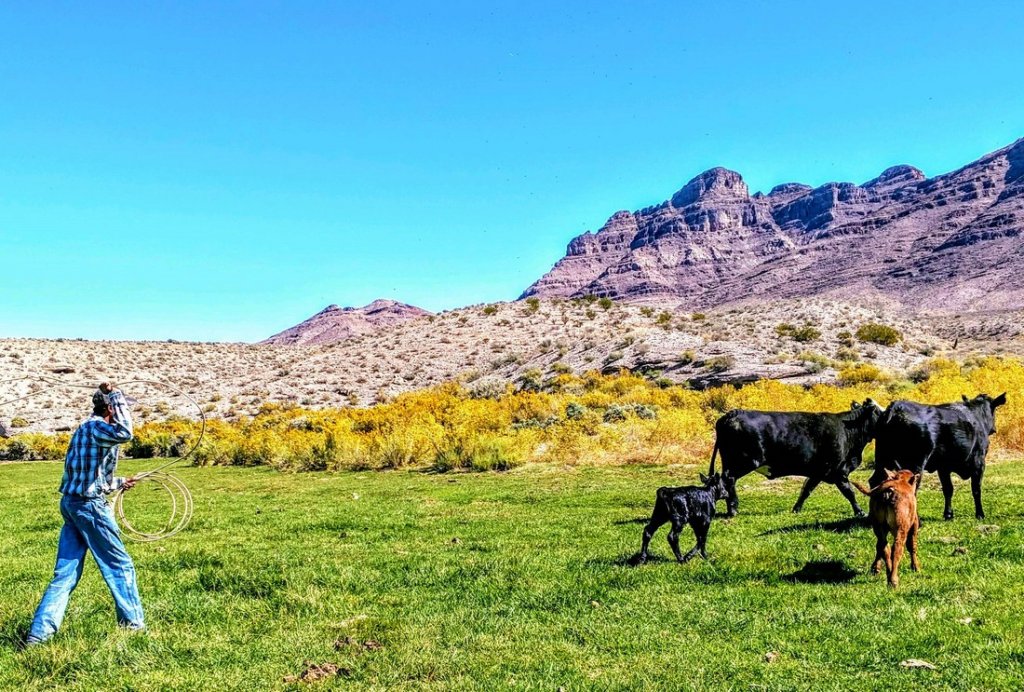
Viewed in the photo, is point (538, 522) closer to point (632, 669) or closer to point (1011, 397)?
point (632, 669)

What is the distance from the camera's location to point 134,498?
19.2 meters

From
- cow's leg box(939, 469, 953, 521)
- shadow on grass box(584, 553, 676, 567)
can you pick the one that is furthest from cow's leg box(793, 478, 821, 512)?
shadow on grass box(584, 553, 676, 567)

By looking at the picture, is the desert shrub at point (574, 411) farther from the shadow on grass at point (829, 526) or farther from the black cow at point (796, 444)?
the shadow on grass at point (829, 526)

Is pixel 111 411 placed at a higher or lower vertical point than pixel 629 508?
higher

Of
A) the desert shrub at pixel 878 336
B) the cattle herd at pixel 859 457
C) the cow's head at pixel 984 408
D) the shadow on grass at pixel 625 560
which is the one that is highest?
the desert shrub at pixel 878 336

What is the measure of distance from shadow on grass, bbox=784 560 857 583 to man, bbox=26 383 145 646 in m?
7.48

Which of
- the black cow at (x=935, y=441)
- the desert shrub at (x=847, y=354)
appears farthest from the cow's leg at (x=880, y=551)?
the desert shrub at (x=847, y=354)

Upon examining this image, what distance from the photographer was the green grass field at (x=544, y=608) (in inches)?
229

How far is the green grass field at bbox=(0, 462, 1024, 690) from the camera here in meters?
5.81

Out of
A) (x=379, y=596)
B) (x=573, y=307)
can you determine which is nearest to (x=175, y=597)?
(x=379, y=596)

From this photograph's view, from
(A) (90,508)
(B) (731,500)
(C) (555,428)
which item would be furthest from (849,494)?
(C) (555,428)

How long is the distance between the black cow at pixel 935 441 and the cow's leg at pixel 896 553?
3.57m

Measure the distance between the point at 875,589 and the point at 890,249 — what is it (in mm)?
176472

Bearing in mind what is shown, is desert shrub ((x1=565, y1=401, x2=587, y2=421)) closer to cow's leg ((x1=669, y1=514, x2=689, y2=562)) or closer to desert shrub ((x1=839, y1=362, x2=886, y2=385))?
desert shrub ((x1=839, y1=362, x2=886, y2=385))
